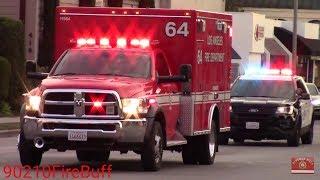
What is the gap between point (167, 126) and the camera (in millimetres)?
19297

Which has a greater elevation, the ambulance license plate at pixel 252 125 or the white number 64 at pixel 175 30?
the white number 64 at pixel 175 30

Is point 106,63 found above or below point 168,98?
above

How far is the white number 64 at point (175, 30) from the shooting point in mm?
19922

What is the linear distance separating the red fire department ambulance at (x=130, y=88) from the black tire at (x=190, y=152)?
0.06 feet

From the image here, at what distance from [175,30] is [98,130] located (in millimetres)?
2945

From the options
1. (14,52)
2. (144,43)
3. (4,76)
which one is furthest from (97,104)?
(14,52)

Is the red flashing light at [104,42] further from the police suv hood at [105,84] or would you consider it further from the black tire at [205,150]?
the black tire at [205,150]

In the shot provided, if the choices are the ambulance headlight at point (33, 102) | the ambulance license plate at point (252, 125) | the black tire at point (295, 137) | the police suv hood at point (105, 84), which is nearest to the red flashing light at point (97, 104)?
the police suv hood at point (105, 84)

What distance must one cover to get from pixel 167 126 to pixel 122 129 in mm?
1599

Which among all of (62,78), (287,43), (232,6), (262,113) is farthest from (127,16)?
(232,6)

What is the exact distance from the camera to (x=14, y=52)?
131 feet

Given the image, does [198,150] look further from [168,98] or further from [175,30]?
[175,30]

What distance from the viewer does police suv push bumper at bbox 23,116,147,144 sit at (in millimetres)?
17812

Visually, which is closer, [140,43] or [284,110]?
[140,43]
